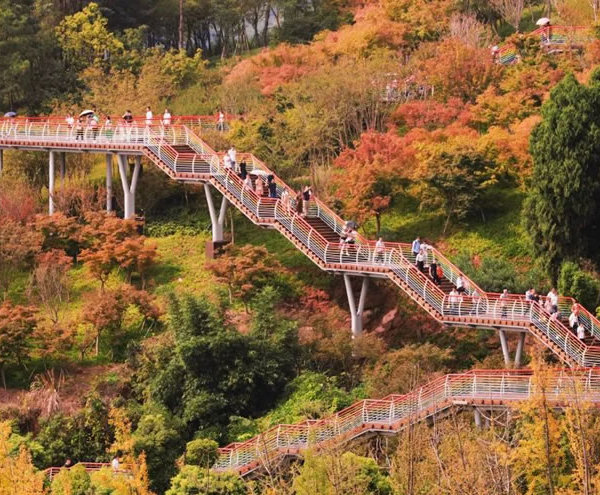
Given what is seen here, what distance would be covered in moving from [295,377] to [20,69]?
83.3 ft

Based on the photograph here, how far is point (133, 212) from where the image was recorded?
183 feet

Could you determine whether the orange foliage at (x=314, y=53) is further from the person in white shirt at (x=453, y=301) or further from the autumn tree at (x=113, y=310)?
the person in white shirt at (x=453, y=301)

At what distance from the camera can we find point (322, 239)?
162ft

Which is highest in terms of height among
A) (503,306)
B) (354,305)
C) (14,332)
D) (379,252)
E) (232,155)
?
(232,155)

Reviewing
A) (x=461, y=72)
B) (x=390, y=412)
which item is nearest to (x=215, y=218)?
(x=461, y=72)

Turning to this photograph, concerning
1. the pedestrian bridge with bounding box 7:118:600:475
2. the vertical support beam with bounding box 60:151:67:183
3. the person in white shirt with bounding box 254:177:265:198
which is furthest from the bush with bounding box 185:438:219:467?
the vertical support beam with bounding box 60:151:67:183

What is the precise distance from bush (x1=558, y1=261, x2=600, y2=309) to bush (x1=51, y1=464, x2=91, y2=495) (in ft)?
46.0

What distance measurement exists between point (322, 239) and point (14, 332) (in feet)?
30.5

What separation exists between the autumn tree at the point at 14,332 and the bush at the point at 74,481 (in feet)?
24.8

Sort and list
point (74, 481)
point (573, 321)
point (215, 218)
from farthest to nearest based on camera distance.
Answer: point (215, 218) < point (573, 321) < point (74, 481)

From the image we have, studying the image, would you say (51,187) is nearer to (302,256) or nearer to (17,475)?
(302,256)

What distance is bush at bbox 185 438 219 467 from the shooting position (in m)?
42.4

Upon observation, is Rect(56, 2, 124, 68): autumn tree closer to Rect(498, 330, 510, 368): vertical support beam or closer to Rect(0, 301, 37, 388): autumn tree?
Rect(0, 301, 37, 388): autumn tree

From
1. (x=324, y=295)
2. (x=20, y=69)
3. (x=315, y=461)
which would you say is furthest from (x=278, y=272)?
(x=20, y=69)
